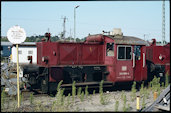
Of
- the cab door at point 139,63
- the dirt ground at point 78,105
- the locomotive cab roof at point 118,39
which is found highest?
the locomotive cab roof at point 118,39

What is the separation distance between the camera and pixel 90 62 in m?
11.3

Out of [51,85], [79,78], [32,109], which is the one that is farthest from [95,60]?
[32,109]

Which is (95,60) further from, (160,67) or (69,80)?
(160,67)

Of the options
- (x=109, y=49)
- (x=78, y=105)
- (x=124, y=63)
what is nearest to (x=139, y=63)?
(x=124, y=63)

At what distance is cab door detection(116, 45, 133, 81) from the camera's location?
35.9 ft

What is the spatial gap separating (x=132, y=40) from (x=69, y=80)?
449 cm

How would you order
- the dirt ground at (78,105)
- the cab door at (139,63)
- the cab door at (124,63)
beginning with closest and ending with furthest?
the dirt ground at (78,105)
the cab door at (124,63)
the cab door at (139,63)

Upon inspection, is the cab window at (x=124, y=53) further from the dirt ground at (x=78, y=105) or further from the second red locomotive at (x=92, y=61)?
the dirt ground at (x=78, y=105)

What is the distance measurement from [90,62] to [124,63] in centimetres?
197

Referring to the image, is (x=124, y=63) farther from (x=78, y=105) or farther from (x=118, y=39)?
(x=78, y=105)

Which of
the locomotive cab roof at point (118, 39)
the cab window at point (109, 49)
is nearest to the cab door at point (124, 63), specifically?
the locomotive cab roof at point (118, 39)

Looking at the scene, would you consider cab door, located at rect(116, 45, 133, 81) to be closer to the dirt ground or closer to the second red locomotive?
the second red locomotive

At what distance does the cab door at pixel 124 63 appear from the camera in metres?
10.9

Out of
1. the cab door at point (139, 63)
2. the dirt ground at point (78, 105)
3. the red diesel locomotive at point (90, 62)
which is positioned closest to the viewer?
the dirt ground at point (78, 105)
